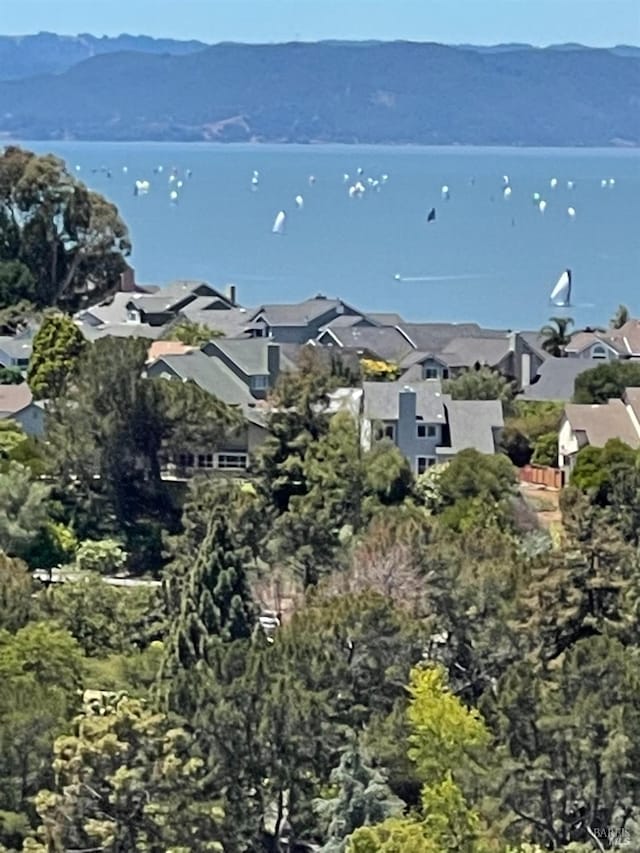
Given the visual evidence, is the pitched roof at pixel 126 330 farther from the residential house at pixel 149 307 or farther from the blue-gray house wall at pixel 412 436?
the blue-gray house wall at pixel 412 436

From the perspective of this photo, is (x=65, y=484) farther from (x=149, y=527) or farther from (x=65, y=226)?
(x=65, y=226)

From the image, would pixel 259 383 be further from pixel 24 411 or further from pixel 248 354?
pixel 24 411

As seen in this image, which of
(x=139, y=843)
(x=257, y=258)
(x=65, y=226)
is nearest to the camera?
(x=139, y=843)

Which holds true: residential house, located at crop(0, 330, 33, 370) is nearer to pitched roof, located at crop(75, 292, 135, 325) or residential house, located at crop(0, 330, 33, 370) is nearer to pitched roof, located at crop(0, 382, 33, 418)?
pitched roof, located at crop(0, 382, 33, 418)

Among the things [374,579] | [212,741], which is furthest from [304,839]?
[374,579]

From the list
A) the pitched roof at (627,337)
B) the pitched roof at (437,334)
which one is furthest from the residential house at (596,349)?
the pitched roof at (437,334)

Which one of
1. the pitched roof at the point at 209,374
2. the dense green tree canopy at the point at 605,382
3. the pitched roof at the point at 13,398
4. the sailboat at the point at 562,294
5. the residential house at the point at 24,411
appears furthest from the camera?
the sailboat at the point at 562,294

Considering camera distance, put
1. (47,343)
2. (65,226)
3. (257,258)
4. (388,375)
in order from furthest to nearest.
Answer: (257,258), (65,226), (388,375), (47,343)
